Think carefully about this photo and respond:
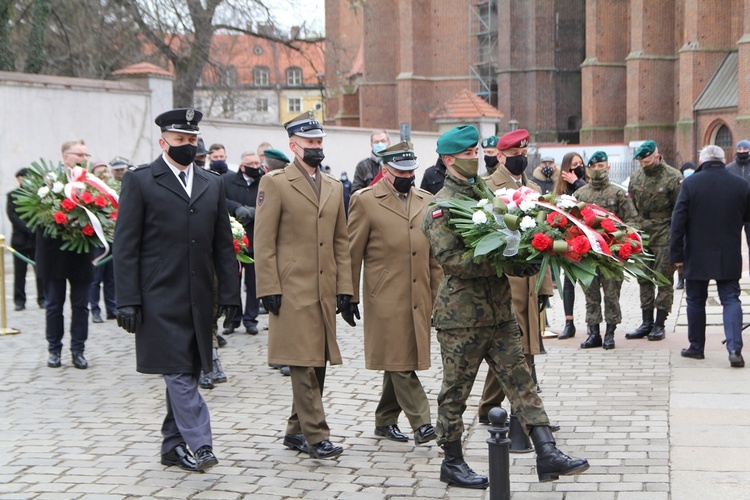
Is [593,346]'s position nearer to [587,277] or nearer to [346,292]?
[346,292]

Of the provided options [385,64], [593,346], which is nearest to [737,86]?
[385,64]

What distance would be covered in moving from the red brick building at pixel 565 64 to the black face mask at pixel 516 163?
1574 inches

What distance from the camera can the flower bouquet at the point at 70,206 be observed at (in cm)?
962

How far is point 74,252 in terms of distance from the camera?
396 inches

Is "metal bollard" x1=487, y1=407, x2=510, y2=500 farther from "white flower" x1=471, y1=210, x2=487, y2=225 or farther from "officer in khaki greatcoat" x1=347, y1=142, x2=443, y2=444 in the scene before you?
"officer in khaki greatcoat" x1=347, y1=142, x2=443, y2=444

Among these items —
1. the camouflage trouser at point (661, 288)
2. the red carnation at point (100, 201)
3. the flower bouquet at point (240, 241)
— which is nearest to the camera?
the red carnation at point (100, 201)

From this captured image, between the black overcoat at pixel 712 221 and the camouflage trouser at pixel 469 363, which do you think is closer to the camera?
the camouflage trouser at pixel 469 363

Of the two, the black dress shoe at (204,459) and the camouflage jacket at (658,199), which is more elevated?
the camouflage jacket at (658,199)

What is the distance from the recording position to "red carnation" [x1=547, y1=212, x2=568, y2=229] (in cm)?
568

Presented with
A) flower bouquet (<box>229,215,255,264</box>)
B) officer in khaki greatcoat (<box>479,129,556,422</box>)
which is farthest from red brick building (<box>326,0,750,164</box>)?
officer in khaki greatcoat (<box>479,129,556,422</box>)

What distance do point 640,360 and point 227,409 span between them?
4298 mm

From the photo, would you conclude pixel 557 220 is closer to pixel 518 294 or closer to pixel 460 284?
pixel 460 284

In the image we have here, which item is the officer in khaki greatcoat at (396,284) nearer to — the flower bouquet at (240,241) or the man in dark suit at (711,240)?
the flower bouquet at (240,241)

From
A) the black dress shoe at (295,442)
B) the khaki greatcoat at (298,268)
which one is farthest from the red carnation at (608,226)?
the black dress shoe at (295,442)
